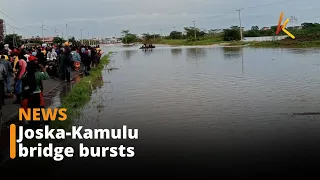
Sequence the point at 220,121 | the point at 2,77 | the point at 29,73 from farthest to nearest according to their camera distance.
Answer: the point at 2,77, the point at 220,121, the point at 29,73

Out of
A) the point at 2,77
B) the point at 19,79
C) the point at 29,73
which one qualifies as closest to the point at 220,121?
the point at 29,73

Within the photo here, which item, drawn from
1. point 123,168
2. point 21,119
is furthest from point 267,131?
point 21,119

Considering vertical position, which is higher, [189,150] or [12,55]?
[12,55]

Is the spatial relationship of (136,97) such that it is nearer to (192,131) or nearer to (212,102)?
(212,102)

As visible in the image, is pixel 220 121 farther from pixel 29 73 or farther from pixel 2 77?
pixel 2 77

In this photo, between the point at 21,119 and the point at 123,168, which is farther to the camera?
the point at 21,119

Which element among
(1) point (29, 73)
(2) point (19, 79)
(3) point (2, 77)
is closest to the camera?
(1) point (29, 73)

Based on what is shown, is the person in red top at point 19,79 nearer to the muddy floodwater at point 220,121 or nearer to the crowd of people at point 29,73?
the crowd of people at point 29,73

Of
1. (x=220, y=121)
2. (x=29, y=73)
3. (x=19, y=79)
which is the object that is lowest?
(x=220, y=121)

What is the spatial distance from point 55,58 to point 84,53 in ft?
5.16

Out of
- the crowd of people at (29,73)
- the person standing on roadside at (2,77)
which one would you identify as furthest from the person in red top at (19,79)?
the person standing on roadside at (2,77)

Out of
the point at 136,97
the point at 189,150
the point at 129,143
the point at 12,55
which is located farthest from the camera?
the point at 12,55

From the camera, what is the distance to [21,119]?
966 cm

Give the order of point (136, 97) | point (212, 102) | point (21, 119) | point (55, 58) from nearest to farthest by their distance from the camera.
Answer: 1. point (21, 119)
2. point (212, 102)
3. point (136, 97)
4. point (55, 58)
